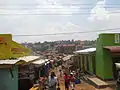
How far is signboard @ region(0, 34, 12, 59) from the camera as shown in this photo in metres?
23.1

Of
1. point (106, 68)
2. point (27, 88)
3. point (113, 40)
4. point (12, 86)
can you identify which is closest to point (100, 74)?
point (106, 68)

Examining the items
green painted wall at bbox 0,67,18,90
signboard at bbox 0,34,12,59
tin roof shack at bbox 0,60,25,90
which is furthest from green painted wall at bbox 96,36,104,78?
green painted wall at bbox 0,67,18,90

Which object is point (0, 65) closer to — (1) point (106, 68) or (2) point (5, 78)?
(2) point (5, 78)

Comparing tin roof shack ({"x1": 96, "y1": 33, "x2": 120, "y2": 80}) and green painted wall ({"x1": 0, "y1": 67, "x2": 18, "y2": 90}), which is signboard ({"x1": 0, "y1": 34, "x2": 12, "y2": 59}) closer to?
green painted wall ({"x1": 0, "y1": 67, "x2": 18, "y2": 90})

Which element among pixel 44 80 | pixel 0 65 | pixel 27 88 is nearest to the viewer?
pixel 0 65

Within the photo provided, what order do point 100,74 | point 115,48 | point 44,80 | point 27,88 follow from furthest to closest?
1. point 100,74
2. point 115,48
3. point 27,88
4. point 44,80

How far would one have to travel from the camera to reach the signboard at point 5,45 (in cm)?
2306

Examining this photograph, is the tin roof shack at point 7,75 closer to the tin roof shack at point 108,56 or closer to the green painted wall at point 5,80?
the green painted wall at point 5,80

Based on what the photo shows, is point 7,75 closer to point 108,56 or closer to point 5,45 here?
point 5,45

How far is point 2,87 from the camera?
16250 millimetres

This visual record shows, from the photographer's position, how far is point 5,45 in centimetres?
2359

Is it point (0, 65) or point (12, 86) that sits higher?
point (0, 65)

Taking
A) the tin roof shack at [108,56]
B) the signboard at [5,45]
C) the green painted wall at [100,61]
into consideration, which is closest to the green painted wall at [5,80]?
the signboard at [5,45]

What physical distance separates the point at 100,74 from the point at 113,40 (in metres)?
3.40
